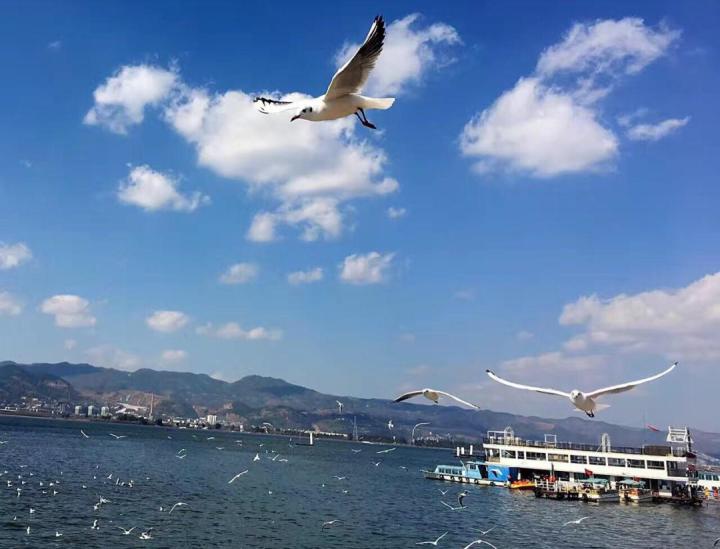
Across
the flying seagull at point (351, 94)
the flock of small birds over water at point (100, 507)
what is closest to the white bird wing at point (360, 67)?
the flying seagull at point (351, 94)

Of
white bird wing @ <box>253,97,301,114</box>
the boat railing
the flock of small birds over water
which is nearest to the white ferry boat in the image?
the boat railing

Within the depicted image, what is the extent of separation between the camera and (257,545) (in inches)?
1334

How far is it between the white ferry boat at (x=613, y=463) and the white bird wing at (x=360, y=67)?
67446 mm

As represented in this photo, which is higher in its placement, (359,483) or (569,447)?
(569,447)

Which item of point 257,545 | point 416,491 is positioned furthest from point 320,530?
point 416,491

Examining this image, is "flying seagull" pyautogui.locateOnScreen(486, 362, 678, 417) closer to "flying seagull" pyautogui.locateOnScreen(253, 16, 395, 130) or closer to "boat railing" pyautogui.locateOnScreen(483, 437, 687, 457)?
"flying seagull" pyautogui.locateOnScreen(253, 16, 395, 130)

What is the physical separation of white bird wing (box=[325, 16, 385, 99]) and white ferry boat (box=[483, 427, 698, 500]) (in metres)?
67.4

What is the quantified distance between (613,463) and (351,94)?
71.9m

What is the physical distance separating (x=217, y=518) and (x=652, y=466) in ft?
163

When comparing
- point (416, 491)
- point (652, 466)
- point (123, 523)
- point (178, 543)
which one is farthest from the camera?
point (416, 491)

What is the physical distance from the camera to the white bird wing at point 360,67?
8.36 meters

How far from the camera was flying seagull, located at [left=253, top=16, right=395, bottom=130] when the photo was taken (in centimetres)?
841

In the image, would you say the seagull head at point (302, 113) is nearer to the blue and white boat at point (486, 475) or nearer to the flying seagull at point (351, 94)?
the flying seagull at point (351, 94)

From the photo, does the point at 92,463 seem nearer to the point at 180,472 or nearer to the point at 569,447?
the point at 180,472
